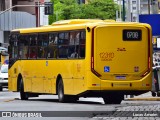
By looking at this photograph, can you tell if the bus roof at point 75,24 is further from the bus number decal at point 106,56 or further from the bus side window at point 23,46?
the bus number decal at point 106,56

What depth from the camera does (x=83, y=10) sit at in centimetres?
14125

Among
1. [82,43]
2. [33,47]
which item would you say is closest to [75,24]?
[82,43]

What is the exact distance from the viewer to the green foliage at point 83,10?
138 meters

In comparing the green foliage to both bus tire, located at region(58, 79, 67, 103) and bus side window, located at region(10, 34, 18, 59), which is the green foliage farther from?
bus tire, located at region(58, 79, 67, 103)

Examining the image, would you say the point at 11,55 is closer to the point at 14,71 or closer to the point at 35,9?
the point at 14,71

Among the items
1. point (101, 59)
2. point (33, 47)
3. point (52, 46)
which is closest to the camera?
point (101, 59)

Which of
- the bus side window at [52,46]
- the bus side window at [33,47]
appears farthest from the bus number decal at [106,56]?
the bus side window at [33,47]

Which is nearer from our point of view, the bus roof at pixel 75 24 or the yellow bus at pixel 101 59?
the yellow bus at pixel 101 59

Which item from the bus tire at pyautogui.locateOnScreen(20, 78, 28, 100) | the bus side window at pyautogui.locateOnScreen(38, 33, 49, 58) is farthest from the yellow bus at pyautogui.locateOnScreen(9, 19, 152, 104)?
the bus tire at pyautogui.locateOnScreen(20, 78, 28, 100)

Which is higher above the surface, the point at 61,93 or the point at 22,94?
the point at 61,93

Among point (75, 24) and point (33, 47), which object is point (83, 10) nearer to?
point (33, 47)

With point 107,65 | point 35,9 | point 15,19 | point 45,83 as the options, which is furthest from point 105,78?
point 35,9

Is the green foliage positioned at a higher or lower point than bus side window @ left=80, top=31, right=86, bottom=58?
lower

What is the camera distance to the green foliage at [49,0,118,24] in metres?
138
